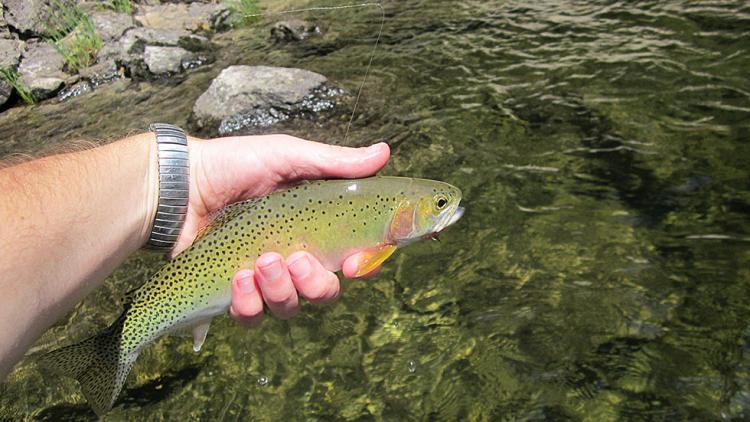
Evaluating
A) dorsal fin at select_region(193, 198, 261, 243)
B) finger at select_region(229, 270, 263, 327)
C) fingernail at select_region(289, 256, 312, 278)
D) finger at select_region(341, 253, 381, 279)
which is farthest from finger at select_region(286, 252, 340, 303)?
dorsal fin at select_region(193, 198, 261, 243)

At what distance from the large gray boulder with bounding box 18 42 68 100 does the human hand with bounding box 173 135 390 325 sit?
943 centimetres

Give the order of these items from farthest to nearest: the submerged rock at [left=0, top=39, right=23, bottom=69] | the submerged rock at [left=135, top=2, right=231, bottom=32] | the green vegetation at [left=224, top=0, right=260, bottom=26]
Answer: the submerged rock at [left=135, top=2, right=231, bottom=32] → the green vegetation at [left=224, top=0, right=260, bottom=26] → the submerged rock at [left=0, top=39, right=23, bottom=69]

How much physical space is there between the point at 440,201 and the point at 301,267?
3.11 feet

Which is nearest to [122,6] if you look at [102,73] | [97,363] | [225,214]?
[102,73]

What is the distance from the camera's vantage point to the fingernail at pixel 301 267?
371 cm

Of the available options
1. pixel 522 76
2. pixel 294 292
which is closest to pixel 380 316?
pixel 294 292

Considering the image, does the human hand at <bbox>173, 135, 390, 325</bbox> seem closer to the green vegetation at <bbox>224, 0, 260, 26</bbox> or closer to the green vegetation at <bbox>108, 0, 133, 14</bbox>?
the green vegetation at <bbox>224, 0, 260, 26</bbox>

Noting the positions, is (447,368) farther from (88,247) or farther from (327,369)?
(88,247)

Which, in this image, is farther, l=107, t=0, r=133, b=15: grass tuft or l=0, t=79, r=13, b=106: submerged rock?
l=107, t=0, r=133, b=15: grass tuft

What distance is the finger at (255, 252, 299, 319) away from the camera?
3641mm

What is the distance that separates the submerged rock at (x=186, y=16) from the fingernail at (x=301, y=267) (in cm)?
1119

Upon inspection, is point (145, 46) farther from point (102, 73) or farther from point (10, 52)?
point (10, 52)

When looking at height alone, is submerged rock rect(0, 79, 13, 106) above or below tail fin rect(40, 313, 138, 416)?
below

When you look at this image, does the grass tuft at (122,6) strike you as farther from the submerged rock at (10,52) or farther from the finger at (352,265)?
the finger at (352,265)
